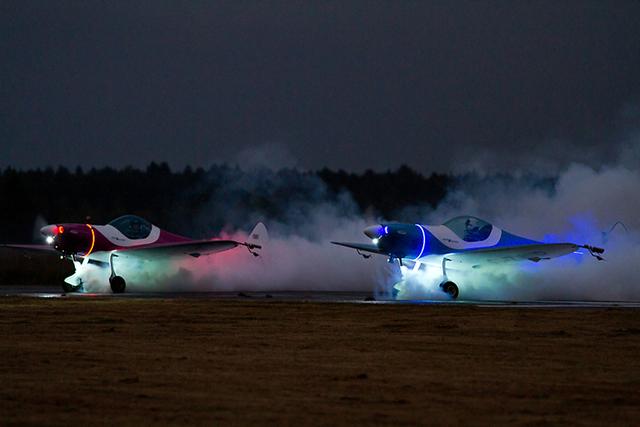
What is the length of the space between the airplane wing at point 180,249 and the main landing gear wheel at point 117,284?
1458 mm

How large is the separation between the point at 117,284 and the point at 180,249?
2.91 m

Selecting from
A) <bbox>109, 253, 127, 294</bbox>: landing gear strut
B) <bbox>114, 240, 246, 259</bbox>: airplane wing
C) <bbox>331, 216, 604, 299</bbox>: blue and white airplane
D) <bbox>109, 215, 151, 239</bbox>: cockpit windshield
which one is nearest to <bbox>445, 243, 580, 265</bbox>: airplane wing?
<bbox>331, 216, 604, 299</bbox>: blue and white airplane

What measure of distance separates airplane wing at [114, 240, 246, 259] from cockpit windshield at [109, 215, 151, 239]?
0.59 meters

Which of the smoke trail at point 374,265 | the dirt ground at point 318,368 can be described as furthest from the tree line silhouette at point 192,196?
the dirt ground at point 318,368

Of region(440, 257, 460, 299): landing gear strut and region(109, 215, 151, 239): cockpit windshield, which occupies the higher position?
region(109, 215, 151, 239): cockpit windshield

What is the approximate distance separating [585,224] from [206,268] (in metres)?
14.9

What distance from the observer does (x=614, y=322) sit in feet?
73.7

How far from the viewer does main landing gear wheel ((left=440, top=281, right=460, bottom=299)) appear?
33812 mm

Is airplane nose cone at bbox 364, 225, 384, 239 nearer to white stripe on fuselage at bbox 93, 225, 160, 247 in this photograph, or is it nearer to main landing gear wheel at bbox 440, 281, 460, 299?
main landing gear wheel at bbox 440, 281, 460, 299

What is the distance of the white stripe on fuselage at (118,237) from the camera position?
3856 centimetres

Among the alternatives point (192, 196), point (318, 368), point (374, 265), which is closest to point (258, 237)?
point (374, 265)

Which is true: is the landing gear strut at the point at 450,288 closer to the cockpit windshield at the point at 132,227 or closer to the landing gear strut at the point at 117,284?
the landing gear strut at the point at 117,284

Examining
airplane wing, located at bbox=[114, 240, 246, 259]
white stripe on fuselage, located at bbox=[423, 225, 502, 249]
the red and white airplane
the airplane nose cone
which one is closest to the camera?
the airplane nose cone

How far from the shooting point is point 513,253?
112 feet
